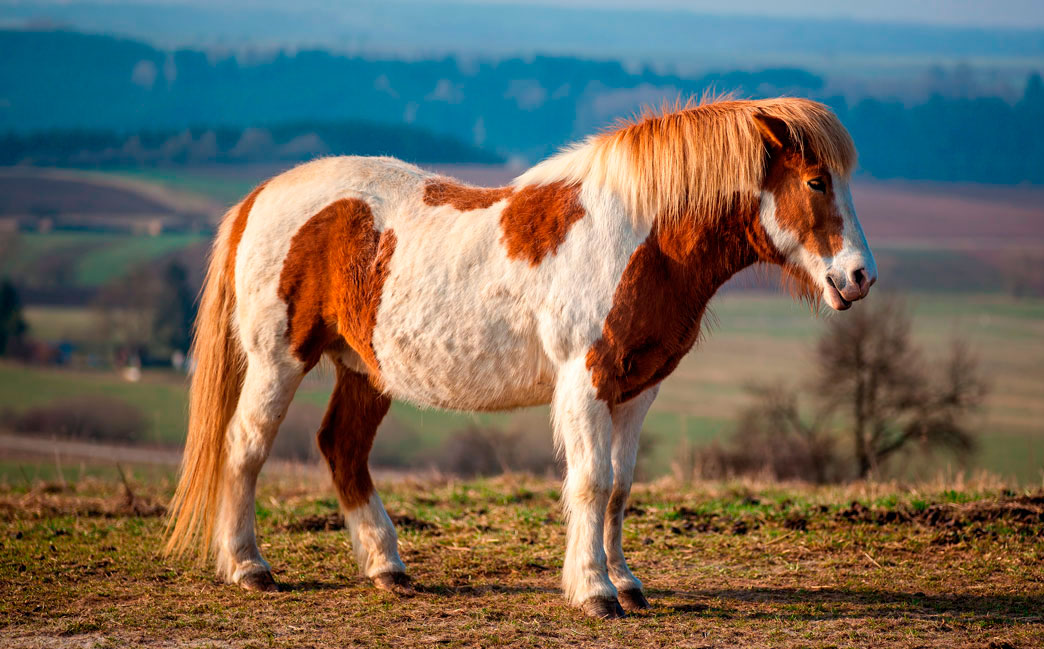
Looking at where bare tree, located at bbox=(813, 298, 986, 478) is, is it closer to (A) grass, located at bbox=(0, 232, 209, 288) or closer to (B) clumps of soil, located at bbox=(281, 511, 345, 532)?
(B) clumps of soil, located at bbox=(281, 511, 345, 532)

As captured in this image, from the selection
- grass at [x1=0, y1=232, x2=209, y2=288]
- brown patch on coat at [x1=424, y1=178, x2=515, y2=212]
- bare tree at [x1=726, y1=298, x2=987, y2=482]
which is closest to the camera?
brown patch on coat at [x1=424, y1=178, x2=515, y2=212]

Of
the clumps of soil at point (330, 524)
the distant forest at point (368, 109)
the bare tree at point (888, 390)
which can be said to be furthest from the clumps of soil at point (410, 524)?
the distant forest at point (368, 109)

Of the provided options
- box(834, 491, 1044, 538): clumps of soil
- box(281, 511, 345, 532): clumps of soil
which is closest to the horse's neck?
box(834, 491, 1044, 538): clumps of soil

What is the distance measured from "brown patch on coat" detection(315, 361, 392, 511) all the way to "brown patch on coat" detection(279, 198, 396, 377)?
0.39 metres

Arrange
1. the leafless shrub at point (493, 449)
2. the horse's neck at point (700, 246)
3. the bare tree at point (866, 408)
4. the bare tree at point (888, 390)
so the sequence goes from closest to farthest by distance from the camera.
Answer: the horse's neck at point (700, 246) → the bare tree at point (866, 408) → the bare tree at point (888, 390) → the leafless shrub at point (493, 449)

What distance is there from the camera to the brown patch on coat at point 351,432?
5.26 metres

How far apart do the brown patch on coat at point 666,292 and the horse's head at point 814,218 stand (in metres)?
0.12

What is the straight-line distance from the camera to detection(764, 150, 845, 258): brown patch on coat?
4.27 meters

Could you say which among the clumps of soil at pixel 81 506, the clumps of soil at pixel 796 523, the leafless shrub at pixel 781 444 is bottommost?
the leafless shrub at pixel 781 444

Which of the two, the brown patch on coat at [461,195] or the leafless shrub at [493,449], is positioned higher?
A: the brown patch on coat at [461,195]

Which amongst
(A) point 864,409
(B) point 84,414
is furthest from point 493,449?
(B) point 84,414

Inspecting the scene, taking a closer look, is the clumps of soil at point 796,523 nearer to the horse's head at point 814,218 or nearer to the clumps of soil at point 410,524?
the horse's head at point 814,218

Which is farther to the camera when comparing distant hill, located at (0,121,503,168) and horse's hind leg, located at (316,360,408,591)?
distant hill, located at (0,121,503,168)

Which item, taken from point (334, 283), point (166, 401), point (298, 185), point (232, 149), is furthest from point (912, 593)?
point (232, 149)
